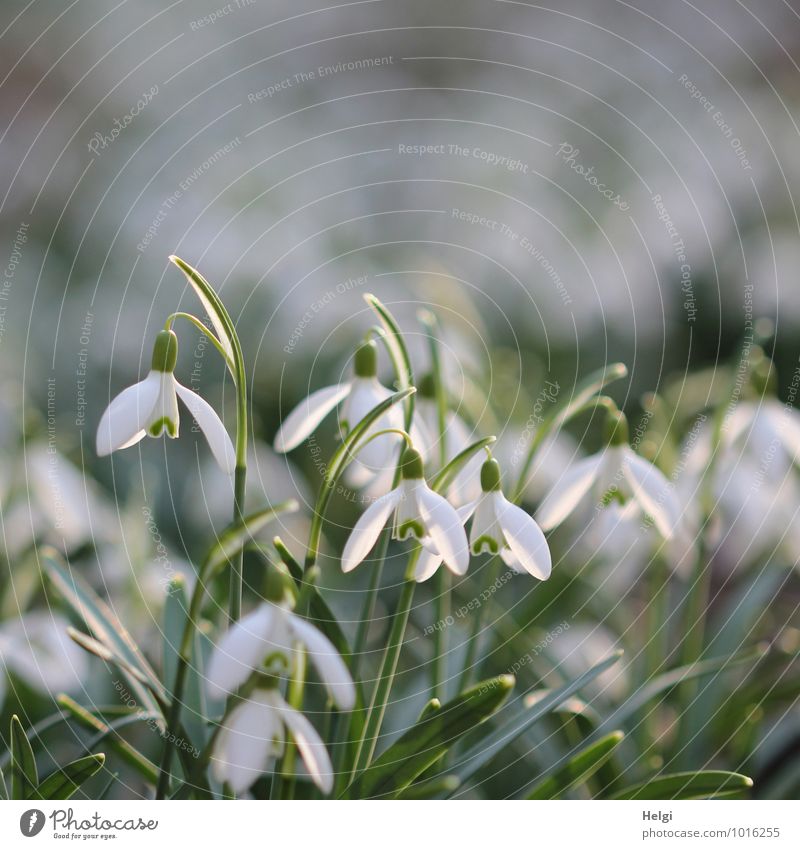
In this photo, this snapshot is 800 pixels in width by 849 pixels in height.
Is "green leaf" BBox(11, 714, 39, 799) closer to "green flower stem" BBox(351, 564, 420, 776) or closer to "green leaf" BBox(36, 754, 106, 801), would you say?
"green leaf" BBox(36, 754, 106, 801)

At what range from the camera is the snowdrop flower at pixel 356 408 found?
529mm

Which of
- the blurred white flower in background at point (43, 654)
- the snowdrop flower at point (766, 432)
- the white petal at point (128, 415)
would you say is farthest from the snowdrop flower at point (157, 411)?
the snowdrop flower at point (766, 432)

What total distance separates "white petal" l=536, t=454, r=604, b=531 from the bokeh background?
34 cm

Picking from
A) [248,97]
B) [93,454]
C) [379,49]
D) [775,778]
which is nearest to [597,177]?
[379,49]

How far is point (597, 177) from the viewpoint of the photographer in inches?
63.9

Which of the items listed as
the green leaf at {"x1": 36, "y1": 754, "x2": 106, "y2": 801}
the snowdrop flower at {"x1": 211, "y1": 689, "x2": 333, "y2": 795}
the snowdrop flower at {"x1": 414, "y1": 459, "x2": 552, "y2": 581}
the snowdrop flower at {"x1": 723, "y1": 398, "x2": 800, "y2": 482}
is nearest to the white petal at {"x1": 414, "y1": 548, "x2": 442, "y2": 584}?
the snowdrop flower at {"x1": 414, "y1": 459, "x2": 552, "y2": 581}

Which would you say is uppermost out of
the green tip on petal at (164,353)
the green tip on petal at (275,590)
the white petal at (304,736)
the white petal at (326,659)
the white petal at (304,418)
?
the green tip on petal at (164,353)

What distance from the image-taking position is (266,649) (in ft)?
1.47

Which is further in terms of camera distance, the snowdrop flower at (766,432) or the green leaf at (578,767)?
the snowdrop flower at (766,432)

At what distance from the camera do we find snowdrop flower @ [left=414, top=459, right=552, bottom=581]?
1.58ft

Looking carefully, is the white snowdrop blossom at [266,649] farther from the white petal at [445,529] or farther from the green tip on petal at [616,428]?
the green tip on petal at [616,428]

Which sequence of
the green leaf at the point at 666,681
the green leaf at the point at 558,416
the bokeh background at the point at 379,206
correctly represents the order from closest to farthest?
the green leaf at the point at 558,416 < the green leaf at the point at 666,681 < the bokeh background at the point at 379,206

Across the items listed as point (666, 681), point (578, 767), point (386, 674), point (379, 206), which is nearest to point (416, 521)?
point (386, 674)

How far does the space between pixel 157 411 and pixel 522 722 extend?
0.32 metres
